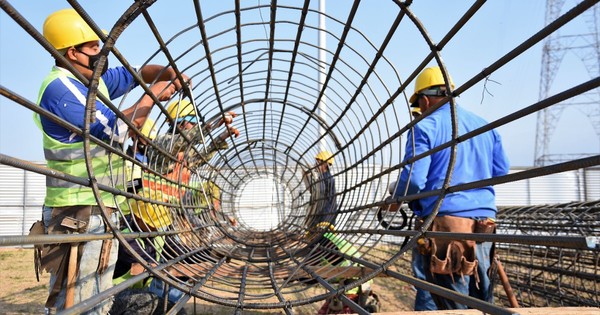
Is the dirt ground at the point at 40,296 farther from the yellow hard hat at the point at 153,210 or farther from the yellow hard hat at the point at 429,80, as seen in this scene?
the yellow hard hat at the point at 429,80

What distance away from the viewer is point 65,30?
5.78 ft

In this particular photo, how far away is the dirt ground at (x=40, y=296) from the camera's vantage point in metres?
3.78

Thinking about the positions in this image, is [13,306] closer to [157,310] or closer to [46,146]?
[157,310]

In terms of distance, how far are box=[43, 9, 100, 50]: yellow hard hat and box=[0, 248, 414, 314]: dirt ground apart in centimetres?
235

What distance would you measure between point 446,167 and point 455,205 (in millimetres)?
213

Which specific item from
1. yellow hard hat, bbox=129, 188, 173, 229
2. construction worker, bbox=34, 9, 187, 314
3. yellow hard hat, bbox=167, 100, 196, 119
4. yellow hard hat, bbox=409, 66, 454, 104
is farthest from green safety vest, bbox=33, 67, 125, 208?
yellow hard hat, bbox=409, 66, 454, 104

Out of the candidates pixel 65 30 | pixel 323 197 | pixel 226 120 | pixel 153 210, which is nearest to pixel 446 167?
pixel 323 197

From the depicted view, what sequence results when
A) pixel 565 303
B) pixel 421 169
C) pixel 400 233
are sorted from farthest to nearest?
pixel 565 303 < pixel 421 169 < pixel 400 233

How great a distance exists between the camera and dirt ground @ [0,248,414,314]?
3.78 meters

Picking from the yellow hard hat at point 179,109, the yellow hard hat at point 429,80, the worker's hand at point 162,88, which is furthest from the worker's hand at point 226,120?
the yellow hard hat at point 429,80

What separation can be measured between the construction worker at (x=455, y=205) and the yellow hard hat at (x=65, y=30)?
54.1 inches

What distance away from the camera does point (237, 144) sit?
9.87 feet

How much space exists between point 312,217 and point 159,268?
179cm

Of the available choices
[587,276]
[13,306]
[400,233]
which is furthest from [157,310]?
[587,276]
